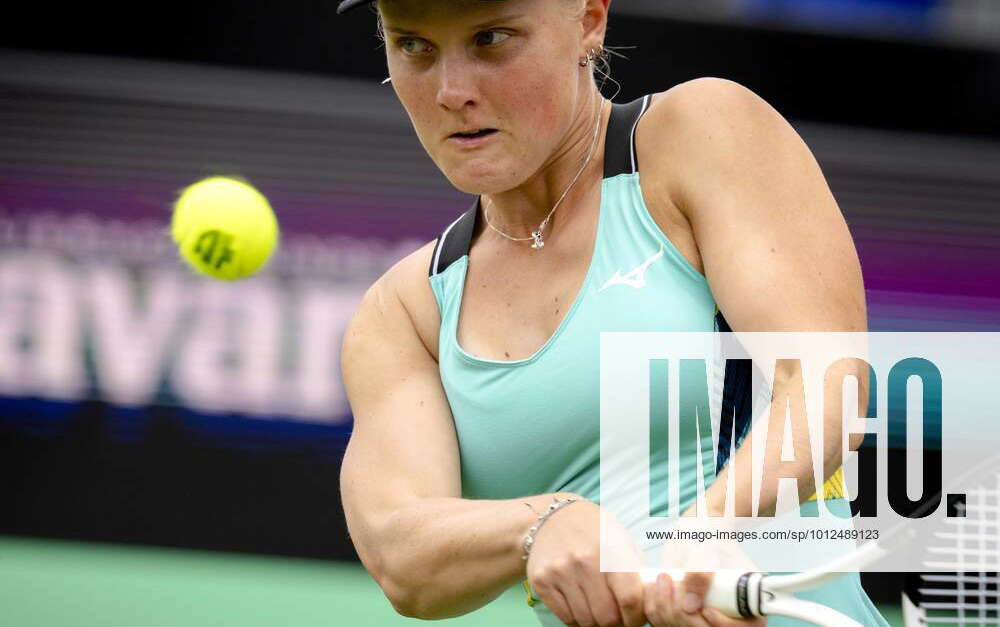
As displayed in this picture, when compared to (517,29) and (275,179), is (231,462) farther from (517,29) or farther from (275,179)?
(517,29)

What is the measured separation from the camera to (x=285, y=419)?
18.9 feet

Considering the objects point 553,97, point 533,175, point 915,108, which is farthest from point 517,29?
point 915,108

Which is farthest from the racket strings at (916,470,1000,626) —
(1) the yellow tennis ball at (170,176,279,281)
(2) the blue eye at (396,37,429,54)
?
(1) the yellow tennis ball at (170,176,279,281)

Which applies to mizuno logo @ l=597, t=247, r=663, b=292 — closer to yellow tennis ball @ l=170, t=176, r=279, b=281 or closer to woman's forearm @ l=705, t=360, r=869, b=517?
woman's forearm @ l=705, t=360, r=869, b=517

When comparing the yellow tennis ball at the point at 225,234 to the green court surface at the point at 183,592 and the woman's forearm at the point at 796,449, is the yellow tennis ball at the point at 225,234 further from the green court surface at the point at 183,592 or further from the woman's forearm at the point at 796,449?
the woman's forearm at the point at 796,449

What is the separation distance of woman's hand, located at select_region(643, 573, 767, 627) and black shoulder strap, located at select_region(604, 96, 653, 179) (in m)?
0.71

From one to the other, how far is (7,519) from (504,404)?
4.32 metres

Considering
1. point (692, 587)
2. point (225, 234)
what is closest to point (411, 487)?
point (692, 587)

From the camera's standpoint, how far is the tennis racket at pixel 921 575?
1.74 metres

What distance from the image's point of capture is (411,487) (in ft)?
7.22

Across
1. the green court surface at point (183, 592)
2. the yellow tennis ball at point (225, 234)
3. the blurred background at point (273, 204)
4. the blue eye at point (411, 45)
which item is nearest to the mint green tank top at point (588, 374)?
the blue eye at point (411, 45)

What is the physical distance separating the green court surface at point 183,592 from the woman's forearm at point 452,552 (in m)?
2.98

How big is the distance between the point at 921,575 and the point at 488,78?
102 cm

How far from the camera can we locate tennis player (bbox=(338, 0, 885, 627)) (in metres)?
Result: 1.96
